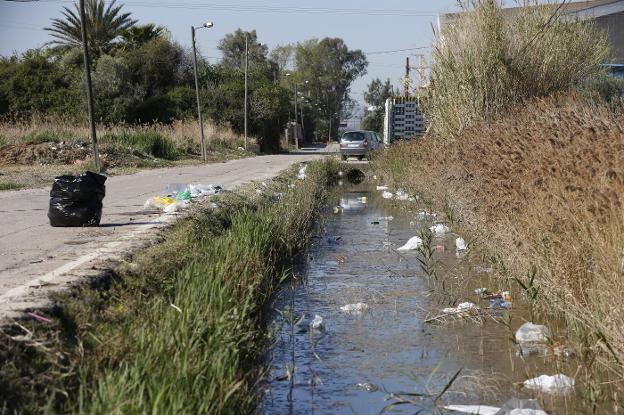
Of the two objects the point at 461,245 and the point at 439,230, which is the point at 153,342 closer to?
the point at 461,245

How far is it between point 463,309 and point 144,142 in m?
28.6

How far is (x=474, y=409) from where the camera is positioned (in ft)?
21.4

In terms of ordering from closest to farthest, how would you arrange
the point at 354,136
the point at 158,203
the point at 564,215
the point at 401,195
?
the point at 564,215
the point at 158,203
the point at 401,195
the point at 354,136

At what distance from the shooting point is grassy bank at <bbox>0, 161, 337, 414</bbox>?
16.1ft

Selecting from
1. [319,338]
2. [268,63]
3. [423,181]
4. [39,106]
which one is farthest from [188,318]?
[268,63]

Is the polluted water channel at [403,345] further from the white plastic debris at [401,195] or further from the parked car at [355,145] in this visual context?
the parked car at [355,145]

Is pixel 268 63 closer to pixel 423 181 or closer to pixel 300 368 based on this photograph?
pixel 423 181

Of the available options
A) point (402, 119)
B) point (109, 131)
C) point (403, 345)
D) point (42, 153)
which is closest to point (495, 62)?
point (403, 345)

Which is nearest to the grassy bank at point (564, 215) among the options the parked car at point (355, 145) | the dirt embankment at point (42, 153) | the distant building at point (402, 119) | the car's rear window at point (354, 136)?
the dirt embankment at point (42, 153)

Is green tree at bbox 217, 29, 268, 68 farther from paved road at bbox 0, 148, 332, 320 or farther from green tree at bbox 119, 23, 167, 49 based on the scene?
paved road at bbox 0, 148, 332, 320

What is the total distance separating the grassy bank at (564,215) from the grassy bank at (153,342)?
261 cm

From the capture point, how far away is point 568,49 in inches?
840

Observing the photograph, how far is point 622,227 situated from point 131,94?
54.0 metres

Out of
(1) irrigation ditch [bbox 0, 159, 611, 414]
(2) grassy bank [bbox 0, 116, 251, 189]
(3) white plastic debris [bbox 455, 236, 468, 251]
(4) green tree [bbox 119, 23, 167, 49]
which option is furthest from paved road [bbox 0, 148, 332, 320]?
(4) green tree [bbox 119, 23, 167, 49]
